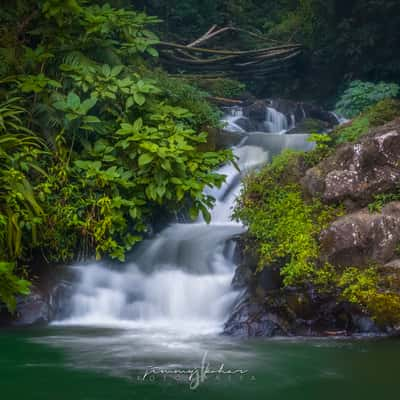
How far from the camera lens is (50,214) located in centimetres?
703

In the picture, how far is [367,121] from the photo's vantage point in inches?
323

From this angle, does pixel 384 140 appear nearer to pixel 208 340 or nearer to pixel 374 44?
pixel 208 340

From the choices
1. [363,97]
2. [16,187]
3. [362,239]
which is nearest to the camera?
[362,239]

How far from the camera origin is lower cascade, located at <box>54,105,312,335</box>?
22.9ft

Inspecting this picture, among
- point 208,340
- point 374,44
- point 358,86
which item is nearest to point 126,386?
point 208,340

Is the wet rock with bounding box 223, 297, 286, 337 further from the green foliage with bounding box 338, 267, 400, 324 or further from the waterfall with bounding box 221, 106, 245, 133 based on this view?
the waterfall with bounding box 221, 106, 245, 133

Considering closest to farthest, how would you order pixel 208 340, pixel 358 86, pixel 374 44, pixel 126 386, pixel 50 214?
pixel 126 386 < pixel 208 340 < pixel 50 214 < pixel 358 86 < pixel 374 44

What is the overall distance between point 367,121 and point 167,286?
3255 millimetres

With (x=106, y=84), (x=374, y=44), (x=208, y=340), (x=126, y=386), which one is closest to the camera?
(x=126, y=386)

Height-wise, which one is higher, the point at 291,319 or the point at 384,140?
the point at 384,140

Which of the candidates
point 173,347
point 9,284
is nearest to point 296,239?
point 173,347

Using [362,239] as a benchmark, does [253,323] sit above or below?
below

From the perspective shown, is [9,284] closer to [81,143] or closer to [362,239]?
[81,143]

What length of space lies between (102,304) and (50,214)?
1164 millimetres
